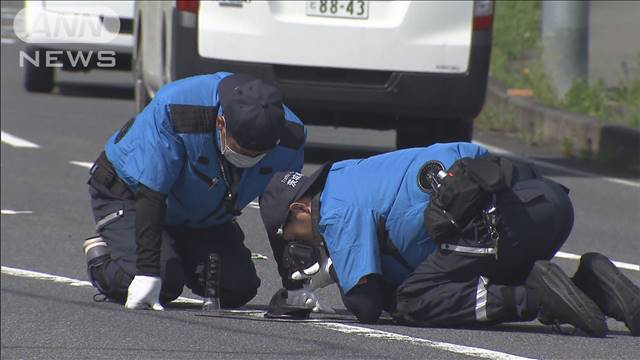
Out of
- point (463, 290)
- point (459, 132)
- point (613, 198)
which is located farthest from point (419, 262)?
point (459, 132)

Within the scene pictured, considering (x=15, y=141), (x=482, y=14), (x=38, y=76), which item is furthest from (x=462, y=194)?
(x=38, y=76)

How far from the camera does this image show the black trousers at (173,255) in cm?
719

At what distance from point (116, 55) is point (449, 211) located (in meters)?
11.7

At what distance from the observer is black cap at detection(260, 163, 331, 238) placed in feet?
21.6

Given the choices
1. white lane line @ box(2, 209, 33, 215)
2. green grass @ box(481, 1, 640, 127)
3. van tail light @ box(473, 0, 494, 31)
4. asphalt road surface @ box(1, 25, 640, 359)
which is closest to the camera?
asphalt road surface @ box(1, 25, 640, 359)

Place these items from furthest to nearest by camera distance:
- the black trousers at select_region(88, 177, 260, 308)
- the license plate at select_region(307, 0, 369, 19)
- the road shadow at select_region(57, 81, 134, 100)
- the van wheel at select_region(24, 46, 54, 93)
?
the road shadow at select_region(57, 81, 134, 100)
the van wheel at select_region(24, 46, 54, 93)
the license plate at select_region(307, 0, 369, 19)
the black trousers at select_region(88, 177, 260, 308)

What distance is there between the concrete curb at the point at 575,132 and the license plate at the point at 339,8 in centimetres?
250

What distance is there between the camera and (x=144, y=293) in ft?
22.4

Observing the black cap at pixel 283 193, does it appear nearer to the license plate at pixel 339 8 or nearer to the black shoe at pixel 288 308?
the black shoe at pixel 288 308

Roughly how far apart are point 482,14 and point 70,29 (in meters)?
5.79

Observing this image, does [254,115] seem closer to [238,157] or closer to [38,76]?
[238,157]

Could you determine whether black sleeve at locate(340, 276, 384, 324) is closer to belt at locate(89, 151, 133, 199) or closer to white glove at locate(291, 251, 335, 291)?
white glove at locate(291, 251, 335, 291)

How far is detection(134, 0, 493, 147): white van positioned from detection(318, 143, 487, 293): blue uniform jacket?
14.9ft

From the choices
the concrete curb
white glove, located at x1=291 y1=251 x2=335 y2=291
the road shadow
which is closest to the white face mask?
white glove, located at x1=291 y1=251 x2=335 y2=291
